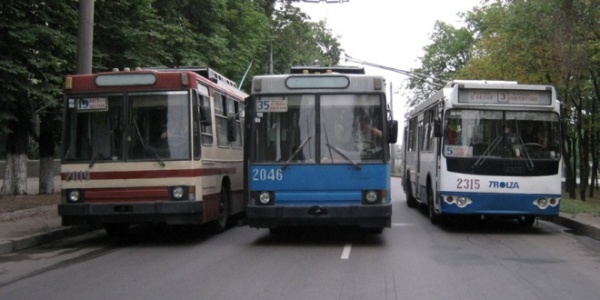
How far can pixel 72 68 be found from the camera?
1758cm

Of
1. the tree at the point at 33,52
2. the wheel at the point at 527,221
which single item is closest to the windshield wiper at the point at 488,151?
the wheel at the point at 527,221

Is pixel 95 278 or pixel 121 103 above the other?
pixel 121 103

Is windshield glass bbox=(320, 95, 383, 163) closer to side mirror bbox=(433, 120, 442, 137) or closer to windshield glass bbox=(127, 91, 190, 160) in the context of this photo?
windshield glass bbox=(127, 91, 190, 160)

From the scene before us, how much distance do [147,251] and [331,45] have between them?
4862 centimetres

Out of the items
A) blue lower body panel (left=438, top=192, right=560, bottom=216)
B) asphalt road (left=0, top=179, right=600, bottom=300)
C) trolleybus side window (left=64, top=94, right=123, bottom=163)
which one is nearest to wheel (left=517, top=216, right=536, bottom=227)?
asphalt road (left=0, top=179, right=600, bottom=300)

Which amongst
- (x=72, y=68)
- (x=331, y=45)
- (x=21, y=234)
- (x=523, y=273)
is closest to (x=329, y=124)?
(x=523, y=273)

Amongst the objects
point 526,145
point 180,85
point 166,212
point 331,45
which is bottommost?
point 166,212

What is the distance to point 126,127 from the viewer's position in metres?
11.2

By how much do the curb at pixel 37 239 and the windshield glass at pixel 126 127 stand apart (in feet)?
5.50

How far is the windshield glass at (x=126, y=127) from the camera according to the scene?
11.2 m

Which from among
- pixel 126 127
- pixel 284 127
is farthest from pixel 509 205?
pixel 126 127

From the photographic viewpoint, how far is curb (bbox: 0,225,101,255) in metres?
10.9

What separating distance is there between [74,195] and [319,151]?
14.1ft

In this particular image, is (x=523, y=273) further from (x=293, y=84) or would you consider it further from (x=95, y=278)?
(x=95, y=278)
